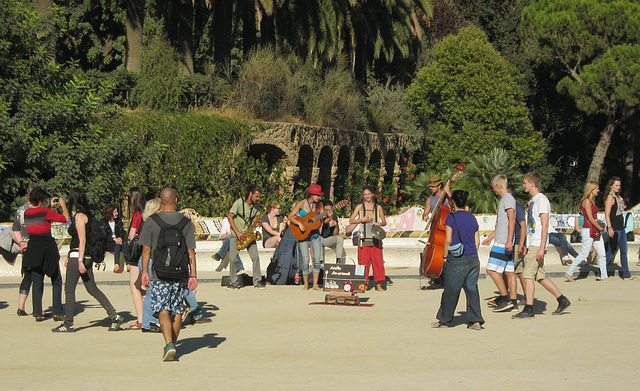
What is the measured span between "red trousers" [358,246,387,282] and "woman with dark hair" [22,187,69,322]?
4645 millimetres

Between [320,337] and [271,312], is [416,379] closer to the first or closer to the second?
[320,337]

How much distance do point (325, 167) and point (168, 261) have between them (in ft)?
85.9

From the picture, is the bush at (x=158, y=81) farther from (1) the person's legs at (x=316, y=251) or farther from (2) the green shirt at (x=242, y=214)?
(1) the person's legs at (x=316, y=251)

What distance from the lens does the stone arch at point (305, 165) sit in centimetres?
3200

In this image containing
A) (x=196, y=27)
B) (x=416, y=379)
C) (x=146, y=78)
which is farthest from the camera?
(x=196, y=27)

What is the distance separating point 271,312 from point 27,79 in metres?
14.2

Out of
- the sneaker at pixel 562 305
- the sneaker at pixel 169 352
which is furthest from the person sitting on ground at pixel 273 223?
the sneaker at pixel 169 352

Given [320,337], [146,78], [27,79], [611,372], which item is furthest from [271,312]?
[146,78]

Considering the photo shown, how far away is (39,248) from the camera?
33.9 ft

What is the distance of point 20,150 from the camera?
21656 millimetres

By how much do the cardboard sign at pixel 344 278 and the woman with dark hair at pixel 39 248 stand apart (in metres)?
3.54

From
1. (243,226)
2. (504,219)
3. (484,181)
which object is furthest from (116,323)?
(484,181)

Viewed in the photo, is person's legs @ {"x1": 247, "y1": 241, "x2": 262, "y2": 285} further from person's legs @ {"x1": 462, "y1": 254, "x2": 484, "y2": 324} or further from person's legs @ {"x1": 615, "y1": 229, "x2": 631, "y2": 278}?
person's legs @ {"x1": 615, "y1": 229, "x2": 631, "y2": 278}

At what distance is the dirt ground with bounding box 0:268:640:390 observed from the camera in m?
6.99
